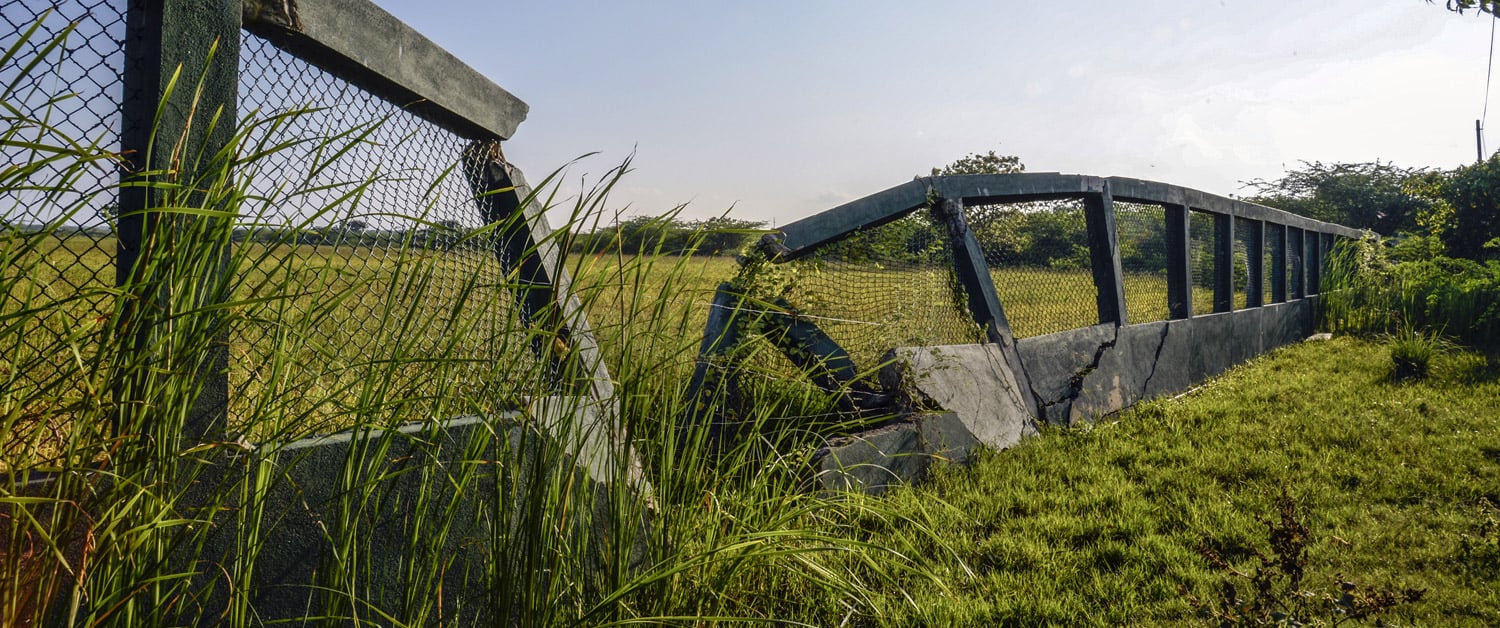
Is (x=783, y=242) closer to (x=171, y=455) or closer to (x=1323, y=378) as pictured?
(x=171, y=455)

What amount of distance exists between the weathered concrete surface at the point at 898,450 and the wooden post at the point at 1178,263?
3.37 meters

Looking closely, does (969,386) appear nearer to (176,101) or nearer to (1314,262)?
(176,101)

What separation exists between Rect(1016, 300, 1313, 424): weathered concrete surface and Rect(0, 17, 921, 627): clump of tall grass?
2.88m

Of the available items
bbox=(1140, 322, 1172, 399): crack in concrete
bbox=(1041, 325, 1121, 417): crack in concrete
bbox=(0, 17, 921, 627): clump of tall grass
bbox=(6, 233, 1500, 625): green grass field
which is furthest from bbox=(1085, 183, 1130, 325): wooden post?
bbox=(0, 17, 921, 627): clump of tall grass

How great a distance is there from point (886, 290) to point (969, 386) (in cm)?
67

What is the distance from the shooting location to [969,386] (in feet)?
14.9

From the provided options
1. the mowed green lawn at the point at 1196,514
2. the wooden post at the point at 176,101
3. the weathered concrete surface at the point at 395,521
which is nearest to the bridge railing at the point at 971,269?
the mowed green lawn at the point at 1196,514

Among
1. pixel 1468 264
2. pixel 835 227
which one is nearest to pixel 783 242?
pixel 835 227

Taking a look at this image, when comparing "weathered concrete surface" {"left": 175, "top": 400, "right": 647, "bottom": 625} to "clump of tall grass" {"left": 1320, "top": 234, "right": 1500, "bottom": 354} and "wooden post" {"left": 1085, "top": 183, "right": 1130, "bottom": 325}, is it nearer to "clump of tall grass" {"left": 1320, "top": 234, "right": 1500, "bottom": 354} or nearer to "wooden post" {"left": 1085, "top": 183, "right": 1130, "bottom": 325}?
Answer: "wooden post" {"left": 1085, "top": 183, "right": 1130, "bottom": 325}

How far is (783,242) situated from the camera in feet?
14.1

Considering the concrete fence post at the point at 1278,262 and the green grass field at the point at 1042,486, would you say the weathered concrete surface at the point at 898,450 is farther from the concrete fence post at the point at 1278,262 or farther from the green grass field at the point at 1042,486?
the concrete fence post at the point at 1278,262

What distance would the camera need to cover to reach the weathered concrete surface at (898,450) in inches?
142

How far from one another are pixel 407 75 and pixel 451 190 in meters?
0.37

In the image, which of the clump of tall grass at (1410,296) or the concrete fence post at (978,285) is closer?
the concrete fence post at (978,285)
